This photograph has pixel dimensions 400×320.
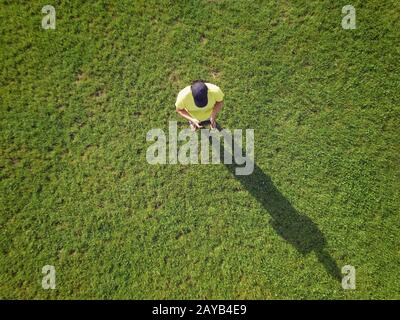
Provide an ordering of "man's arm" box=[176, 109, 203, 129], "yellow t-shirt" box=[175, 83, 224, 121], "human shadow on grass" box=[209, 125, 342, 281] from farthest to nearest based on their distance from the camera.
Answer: "human shadow on grass" box=[209, 125, 342, 281] < "man's arm" box=[176, 109, 203, 129] < "yellow t-shirt" box=[175, 83, 224, 121]

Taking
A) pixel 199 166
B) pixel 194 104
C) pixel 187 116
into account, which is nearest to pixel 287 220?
pixel 199 166

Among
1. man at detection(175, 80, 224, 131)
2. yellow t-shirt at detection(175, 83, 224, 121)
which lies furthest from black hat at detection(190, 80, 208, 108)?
yellow t-shirt at detection(175, 83, 224, 121)

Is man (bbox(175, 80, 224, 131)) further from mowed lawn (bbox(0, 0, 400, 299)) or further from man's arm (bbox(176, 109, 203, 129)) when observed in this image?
mowed lawn (bbox(0, 0, 400, 299))

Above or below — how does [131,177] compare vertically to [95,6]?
below

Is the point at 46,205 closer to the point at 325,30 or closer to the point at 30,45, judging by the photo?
the point at 30,45

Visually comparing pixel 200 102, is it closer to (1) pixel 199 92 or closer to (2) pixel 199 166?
(1) pixel 199 92
